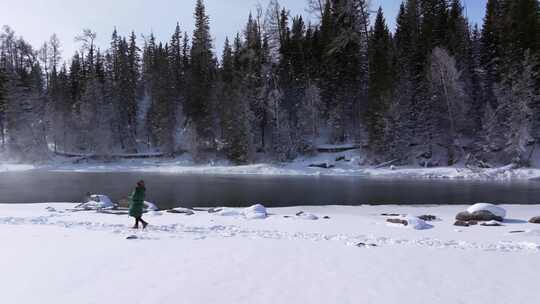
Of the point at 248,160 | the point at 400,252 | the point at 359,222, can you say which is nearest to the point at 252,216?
the point at 359,222

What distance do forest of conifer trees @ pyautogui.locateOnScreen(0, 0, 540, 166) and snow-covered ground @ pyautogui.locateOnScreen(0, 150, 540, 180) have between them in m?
1.94

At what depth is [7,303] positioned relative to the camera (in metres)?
5.70

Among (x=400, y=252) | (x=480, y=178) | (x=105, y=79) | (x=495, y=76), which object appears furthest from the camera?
(x=105, y=79)

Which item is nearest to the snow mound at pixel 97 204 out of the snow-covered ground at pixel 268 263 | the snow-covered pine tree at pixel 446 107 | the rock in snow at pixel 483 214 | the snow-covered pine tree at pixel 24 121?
the snow-covered ground at pixel 268 263

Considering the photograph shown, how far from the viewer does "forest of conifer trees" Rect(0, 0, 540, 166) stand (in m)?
43.3

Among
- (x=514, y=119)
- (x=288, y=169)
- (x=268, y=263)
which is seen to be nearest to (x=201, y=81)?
(x=288, y=169)

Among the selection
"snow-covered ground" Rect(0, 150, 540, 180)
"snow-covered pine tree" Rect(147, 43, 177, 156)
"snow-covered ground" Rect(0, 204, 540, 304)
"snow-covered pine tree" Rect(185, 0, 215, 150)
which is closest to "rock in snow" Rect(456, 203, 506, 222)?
"snow-covered ground" Rect(0, 204, 540, 304)

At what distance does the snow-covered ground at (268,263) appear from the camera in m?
6.15

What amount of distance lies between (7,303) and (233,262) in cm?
396

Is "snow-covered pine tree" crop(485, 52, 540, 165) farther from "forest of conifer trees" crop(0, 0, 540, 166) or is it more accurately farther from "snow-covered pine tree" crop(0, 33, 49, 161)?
"snow-covered pine tree" crop(0, 33, 49, 161)

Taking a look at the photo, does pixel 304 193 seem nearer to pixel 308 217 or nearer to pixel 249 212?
pixel 249 212

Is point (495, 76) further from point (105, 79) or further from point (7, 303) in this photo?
point (105, 79)

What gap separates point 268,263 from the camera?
8.10 m

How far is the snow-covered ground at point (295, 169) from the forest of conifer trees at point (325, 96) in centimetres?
194
